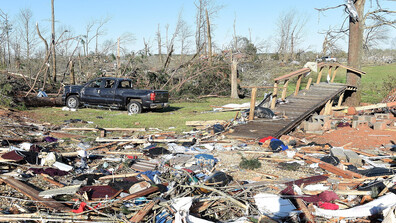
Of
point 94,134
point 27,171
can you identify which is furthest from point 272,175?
point 94,134

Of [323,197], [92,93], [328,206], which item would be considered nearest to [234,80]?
[92,93]

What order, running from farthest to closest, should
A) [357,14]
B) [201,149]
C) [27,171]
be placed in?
1. [357,14]
2. [201,149]
3. [27,171]

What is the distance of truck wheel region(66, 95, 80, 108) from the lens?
1734 cm

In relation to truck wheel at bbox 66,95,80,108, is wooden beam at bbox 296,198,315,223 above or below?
below

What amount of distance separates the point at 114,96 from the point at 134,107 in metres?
1.18

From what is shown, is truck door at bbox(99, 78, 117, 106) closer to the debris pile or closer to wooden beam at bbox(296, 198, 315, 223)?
the debris pile

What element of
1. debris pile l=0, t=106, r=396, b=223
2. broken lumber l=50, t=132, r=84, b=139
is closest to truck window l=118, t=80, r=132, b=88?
broken lumber l=50, t=132, r=84, b=139

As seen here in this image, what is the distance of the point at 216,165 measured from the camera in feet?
24.0

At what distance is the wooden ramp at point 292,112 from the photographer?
1008 cm

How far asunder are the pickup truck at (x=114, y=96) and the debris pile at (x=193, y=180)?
6111 mm

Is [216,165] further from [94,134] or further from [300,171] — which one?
[94,134]

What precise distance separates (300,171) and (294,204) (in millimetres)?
1912

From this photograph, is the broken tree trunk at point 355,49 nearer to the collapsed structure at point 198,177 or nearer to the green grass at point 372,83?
the green grass at point 372,83

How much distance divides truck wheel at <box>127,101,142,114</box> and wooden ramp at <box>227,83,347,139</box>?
20.7ft
